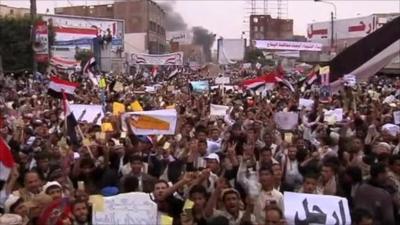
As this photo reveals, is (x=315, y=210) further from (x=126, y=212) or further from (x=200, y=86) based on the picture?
→ (x=200, y=86)

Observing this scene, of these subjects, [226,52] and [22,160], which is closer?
[22,160]

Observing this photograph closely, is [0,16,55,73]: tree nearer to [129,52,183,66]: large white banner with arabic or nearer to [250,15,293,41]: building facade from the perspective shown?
[129,52,183,66]: large white banner with arabic

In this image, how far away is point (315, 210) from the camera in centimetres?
669

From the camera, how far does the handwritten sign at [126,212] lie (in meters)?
6.38

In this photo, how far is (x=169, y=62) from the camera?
45125 millimetres

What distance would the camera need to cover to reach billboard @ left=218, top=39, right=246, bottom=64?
205 feet

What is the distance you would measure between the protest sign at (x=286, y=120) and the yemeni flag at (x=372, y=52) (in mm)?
1258

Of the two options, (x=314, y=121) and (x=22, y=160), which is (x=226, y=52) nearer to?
(x=314, y=121)

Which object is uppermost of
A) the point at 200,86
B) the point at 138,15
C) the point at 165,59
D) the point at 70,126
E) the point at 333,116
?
the point at 138,15

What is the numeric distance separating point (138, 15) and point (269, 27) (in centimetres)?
4631

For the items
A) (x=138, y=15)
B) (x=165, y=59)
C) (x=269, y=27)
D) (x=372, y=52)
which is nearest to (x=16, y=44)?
(x=165, y=59)

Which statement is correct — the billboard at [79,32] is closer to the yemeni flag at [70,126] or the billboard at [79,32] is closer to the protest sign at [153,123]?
the yemeni flag at [70,126]

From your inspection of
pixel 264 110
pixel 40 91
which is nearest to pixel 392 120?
pixel 264 110

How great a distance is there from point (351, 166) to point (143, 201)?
2990 mm
